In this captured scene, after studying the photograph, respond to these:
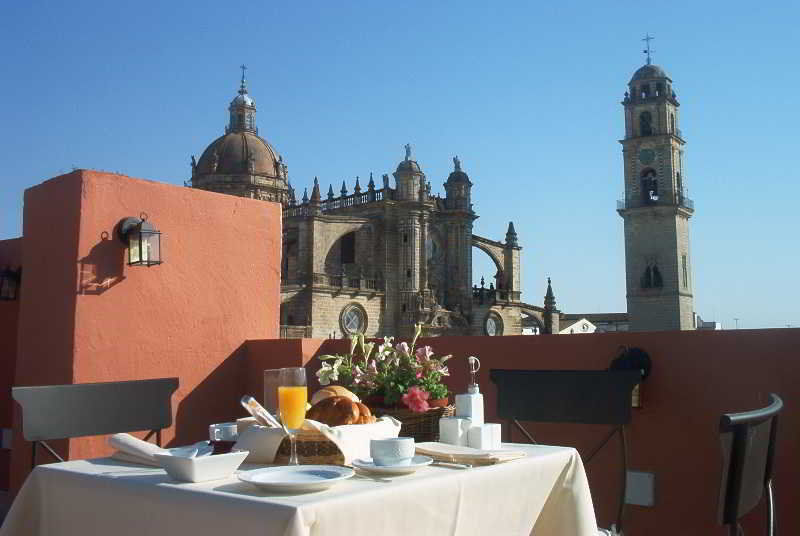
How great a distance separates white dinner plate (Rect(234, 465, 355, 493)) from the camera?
184 centimetres

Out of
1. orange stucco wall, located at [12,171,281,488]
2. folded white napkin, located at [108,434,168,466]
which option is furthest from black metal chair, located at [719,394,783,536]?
orange stucco wall, located at [12,171,281,488]

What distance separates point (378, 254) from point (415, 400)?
116 feet

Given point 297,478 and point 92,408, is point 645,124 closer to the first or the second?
point 92,408

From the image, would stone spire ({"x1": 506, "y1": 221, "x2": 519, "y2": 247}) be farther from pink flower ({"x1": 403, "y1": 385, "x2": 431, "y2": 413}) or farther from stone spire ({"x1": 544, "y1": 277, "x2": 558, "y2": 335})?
pink flower ({"x1": 403, "y1": 385, "x2": 431, "y2": 413})

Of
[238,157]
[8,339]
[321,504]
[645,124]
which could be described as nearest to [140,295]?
[8,339]

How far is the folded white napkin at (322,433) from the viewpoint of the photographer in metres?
2.26

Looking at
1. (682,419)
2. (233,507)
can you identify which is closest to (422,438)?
(233,507)

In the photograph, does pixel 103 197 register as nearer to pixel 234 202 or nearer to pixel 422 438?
pixel 234 202

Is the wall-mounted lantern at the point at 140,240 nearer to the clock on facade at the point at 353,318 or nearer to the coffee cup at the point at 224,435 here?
the coffee cup at the point at 224,435

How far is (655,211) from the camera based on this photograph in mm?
45594

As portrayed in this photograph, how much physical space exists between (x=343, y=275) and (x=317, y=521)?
3414cm

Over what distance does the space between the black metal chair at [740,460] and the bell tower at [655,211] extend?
145 feet

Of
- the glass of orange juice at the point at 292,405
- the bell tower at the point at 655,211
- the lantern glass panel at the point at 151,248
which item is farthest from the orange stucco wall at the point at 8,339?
the bell tower at the point at 655,211

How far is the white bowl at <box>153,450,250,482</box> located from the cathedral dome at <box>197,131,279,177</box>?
42.8 meters
